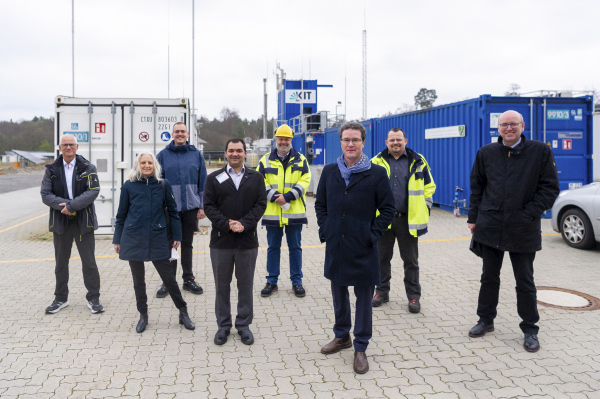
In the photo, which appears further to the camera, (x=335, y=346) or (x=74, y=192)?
(x=74, y=192)

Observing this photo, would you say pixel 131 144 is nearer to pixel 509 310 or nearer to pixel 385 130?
pixel 509 310

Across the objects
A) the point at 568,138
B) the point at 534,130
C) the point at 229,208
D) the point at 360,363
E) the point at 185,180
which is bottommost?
the point at 360,363

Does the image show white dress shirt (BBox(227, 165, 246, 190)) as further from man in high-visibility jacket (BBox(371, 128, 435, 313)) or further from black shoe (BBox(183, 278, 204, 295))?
black shoe (BBox(183, 278, 204, 295))

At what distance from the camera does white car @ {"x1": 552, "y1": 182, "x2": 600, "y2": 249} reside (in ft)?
27.9

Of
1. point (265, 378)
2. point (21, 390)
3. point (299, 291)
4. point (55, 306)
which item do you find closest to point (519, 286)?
point (265, 378)

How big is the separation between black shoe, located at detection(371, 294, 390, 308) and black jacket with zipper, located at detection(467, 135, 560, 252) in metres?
1.51

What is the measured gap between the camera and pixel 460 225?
11906mm

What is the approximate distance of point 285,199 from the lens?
6.13m

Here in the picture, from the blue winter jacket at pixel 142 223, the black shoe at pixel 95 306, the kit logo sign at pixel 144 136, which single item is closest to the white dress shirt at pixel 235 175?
the blue winter jacket at pixel 142 223

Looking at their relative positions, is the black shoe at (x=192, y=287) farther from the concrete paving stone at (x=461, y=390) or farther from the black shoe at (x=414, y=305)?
the concrete paving stone at (x=461, y=390)

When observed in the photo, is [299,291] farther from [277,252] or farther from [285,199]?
[285,199]

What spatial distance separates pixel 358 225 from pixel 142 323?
2425 millimetres

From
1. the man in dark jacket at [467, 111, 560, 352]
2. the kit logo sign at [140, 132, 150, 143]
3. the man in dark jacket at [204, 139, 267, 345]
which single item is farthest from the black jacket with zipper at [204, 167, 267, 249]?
the kit logo sign at [140, 132, 150, 143]

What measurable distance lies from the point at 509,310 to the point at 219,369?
3203 mm
